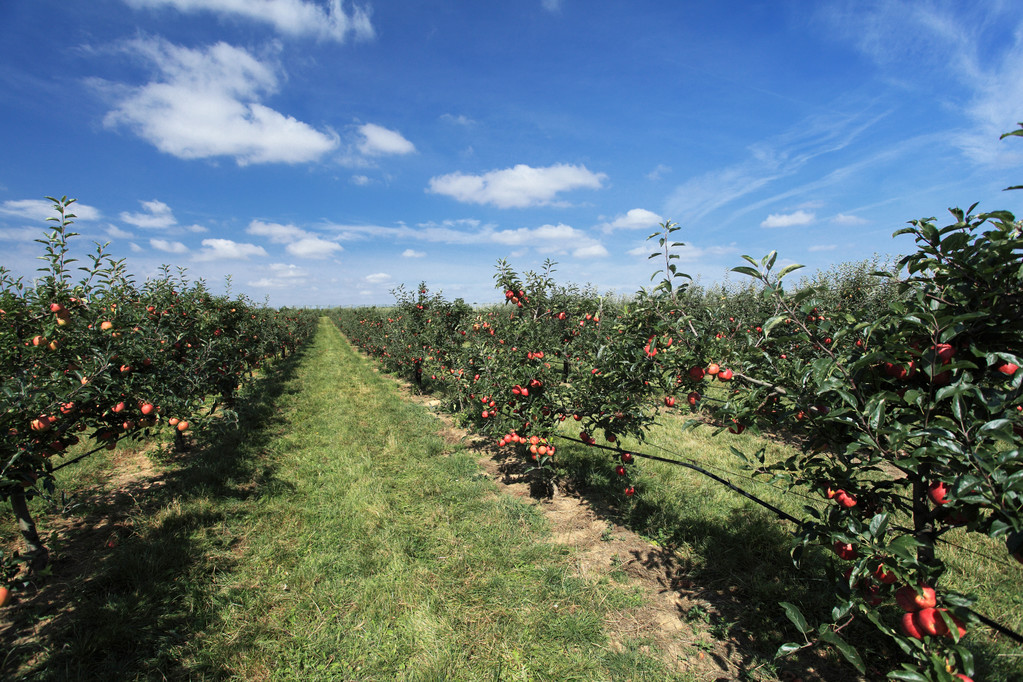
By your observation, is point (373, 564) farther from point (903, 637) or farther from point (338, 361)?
point (338, 361)

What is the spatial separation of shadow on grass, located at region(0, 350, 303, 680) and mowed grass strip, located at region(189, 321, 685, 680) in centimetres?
18

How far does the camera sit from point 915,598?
1.59m

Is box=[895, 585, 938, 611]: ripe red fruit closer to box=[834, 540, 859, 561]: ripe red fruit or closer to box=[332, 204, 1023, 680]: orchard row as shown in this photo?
box=[332, 204, 1023, 680]: orchard row

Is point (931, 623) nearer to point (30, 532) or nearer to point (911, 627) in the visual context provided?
point (911, 627)

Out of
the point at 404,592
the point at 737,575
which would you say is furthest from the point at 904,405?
the point at 404,592

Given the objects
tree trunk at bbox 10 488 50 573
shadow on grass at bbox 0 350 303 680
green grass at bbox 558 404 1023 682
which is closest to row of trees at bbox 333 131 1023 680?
green grass at bbox 558 404 1023 682

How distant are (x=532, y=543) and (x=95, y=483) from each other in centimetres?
584

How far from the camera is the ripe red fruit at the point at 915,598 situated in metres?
1.54

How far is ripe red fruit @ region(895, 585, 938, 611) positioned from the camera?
154 cm

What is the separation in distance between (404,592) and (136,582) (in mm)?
2355

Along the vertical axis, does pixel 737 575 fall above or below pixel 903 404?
below

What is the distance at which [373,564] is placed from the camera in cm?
397

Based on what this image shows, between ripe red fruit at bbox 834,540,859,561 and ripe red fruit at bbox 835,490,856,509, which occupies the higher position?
ripe red fruit at bbox 835,490,856,509

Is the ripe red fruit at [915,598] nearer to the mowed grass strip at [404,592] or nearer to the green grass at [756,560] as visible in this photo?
the green grass at [756,560]
